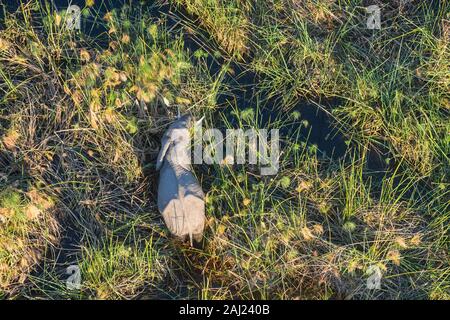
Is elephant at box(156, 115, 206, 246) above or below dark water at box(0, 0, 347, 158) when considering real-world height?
below

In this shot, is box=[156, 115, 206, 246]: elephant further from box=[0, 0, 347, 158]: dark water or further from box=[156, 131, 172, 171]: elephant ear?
box=[0, 0, 347, 158]: dark water

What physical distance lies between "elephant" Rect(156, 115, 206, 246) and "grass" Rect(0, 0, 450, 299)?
84 mm

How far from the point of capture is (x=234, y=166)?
9.67 feet

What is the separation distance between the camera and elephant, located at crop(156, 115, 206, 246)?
107 inches

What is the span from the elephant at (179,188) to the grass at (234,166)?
84mm

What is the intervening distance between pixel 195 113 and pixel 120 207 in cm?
63

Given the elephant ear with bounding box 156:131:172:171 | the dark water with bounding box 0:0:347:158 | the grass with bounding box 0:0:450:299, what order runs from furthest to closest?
the dark water with bounding box 0:0:347:158 < the elephant ear with bounding box 156:131:172:171 < the grass with bounding box 0:0:450:299

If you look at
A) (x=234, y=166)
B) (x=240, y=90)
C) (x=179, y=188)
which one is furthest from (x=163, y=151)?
(x=240, y=90)

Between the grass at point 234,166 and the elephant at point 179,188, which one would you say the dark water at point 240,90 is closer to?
the grass at point 234,166

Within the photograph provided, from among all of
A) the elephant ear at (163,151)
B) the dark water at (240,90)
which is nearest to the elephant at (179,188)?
the elephant ear at (163,151)

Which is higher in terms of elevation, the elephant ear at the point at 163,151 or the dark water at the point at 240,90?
the dark water at the point at 240,90

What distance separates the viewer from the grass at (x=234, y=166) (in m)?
2.72

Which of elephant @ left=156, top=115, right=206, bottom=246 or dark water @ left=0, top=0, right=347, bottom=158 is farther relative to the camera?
dark water @ left=0, top=0, right=347, bottom=158

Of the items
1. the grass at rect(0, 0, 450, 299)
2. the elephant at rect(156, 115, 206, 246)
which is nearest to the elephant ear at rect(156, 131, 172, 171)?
the elephant at rect(156, 115, 206, 246)
